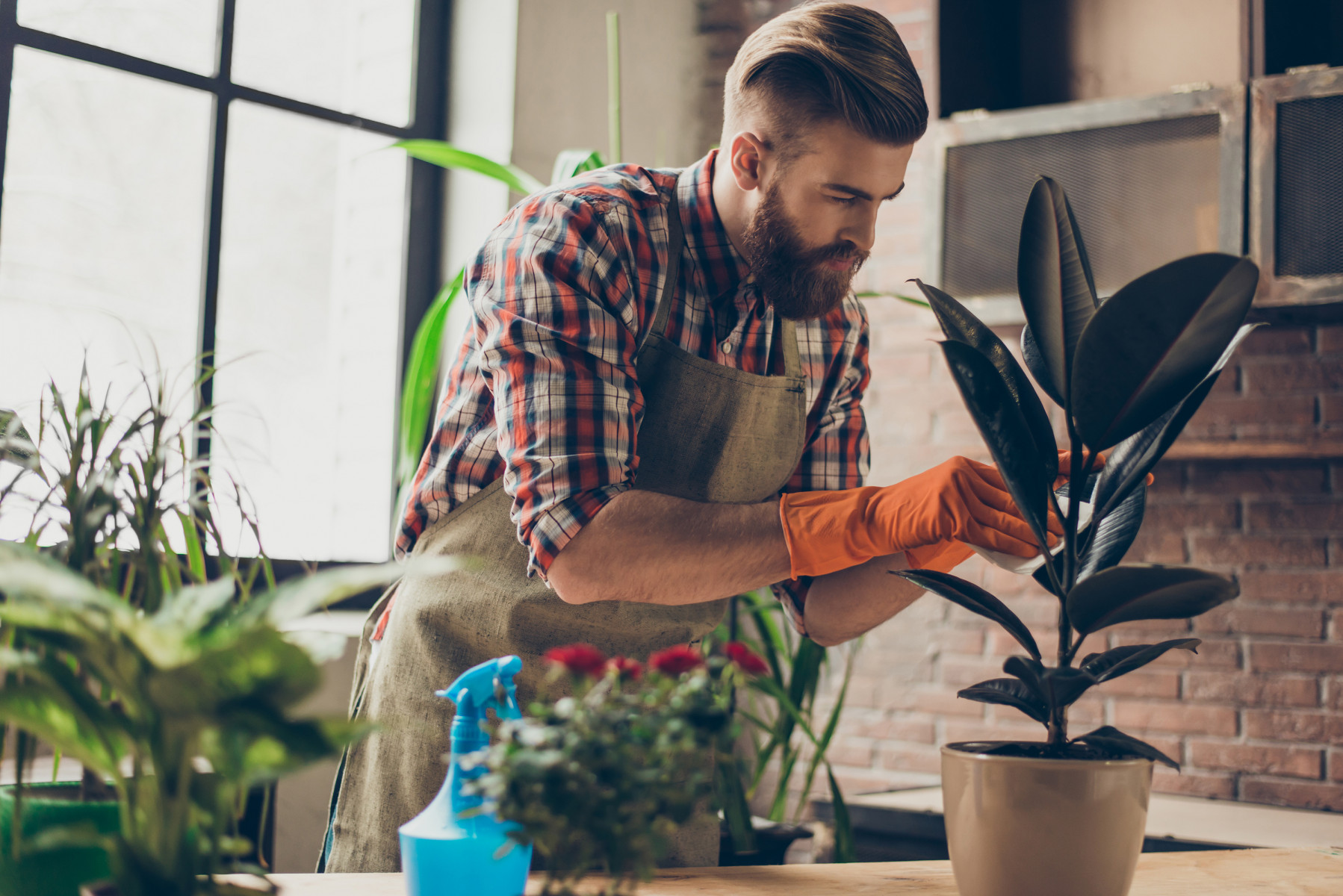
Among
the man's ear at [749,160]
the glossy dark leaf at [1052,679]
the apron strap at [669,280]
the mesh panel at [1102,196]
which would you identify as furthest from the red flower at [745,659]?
the mesh panel at [1102,196]

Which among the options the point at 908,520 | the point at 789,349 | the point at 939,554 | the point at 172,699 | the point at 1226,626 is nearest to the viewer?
the point at 172,699

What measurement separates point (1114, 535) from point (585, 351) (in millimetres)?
532

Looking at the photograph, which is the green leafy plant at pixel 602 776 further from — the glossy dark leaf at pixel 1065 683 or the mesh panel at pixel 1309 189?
the mesh panel at pixel 1309 189

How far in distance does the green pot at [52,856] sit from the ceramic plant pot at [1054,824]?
57 centimetres

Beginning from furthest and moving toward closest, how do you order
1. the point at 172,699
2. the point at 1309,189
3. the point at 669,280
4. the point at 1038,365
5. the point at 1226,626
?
the point at 1226,626
the point at 1309,189
the point at 669,280
the point at 1038,365
the point at 172,699

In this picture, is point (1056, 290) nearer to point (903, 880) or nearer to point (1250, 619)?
point (903, 880)

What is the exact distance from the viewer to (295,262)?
8.23ft

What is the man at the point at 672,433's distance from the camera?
115cm

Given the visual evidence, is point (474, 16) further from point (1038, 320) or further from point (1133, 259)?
point (1038, 320)

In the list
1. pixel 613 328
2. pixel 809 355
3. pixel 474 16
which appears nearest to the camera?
pixel 613 328

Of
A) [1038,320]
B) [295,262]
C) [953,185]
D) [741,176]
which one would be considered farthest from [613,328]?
[295,262]

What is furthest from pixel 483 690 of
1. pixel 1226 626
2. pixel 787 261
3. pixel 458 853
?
pixel 1226 626

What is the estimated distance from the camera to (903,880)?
99 cm

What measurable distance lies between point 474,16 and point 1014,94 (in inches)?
49.0
